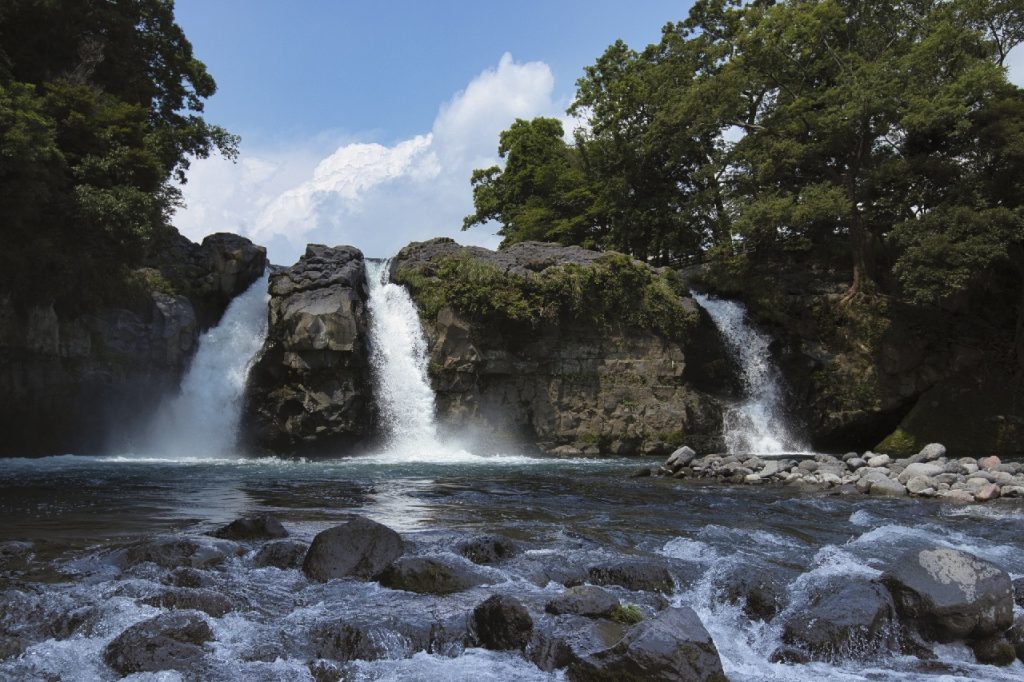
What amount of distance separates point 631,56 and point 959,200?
56.3 feet

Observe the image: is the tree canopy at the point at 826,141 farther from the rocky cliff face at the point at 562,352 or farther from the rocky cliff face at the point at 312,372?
the rocky cliff face at the point at 312,372

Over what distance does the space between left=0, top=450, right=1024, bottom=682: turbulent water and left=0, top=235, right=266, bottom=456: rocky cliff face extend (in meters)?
4.64

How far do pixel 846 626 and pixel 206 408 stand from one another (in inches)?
898

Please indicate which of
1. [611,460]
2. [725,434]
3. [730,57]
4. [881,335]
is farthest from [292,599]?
[730,57]

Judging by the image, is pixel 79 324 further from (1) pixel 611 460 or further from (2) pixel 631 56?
(2) pixel 631 56

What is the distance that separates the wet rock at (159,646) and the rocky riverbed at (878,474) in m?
12.6

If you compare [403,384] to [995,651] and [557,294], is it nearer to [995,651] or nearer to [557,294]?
[557,294]

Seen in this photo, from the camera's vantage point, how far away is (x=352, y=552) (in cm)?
803

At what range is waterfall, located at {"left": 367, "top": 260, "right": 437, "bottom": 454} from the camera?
25.1 metres

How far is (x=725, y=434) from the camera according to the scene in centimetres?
2667

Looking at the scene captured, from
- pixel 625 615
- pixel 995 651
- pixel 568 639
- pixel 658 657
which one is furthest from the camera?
pixel 625 615

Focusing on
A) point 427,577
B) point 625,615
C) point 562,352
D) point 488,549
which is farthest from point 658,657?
point 562,352

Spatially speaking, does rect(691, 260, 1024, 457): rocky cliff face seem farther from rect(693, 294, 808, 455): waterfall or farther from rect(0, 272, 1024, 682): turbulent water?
rect(0, 272, 1024, 682): turbulent water

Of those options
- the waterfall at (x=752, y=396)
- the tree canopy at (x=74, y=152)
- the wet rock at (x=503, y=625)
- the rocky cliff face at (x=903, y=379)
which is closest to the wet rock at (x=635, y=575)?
the wet rock at (x=503, y=625)
